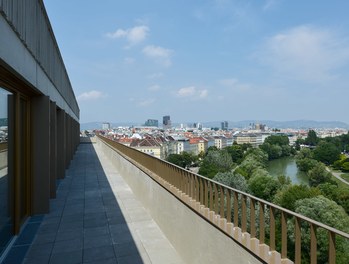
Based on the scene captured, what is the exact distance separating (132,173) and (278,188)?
39.7 meters

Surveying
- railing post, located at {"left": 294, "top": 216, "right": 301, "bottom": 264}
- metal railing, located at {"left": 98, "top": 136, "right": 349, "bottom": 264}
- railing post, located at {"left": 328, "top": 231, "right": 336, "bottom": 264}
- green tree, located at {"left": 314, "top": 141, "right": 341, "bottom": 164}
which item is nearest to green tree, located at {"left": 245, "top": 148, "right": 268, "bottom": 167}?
green tree, located at {"left": 314, "top": 141, "right": 341, "bottom": 164}

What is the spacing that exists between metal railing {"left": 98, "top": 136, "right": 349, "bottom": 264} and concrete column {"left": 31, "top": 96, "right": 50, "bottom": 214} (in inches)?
100

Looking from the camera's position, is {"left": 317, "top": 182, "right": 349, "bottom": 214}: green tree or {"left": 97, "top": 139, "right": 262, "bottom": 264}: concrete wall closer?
{"left": 97, "top": 139, "right": 262, "bottom": 264}: concrete wall

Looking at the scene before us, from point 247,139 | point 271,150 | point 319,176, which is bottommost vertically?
point 319,176

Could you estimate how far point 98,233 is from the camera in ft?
17.8

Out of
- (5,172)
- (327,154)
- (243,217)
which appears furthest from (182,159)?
(243,217)

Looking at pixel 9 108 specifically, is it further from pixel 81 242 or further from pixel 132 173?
pixel 132 173

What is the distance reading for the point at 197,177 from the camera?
4176mm

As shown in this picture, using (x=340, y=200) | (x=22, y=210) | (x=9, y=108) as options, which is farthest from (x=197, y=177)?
(x=340, y=200)

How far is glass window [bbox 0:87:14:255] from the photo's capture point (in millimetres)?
4461

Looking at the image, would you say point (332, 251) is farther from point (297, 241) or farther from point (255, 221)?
point (255, 221)

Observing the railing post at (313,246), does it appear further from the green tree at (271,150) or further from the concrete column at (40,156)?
the green tree at (271,150)

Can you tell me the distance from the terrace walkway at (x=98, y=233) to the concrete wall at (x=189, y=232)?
198 millimetres

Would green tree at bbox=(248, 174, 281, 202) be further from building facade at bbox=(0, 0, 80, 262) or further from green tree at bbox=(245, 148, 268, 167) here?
building facade at bbox=(0, 0, 80, 262)
